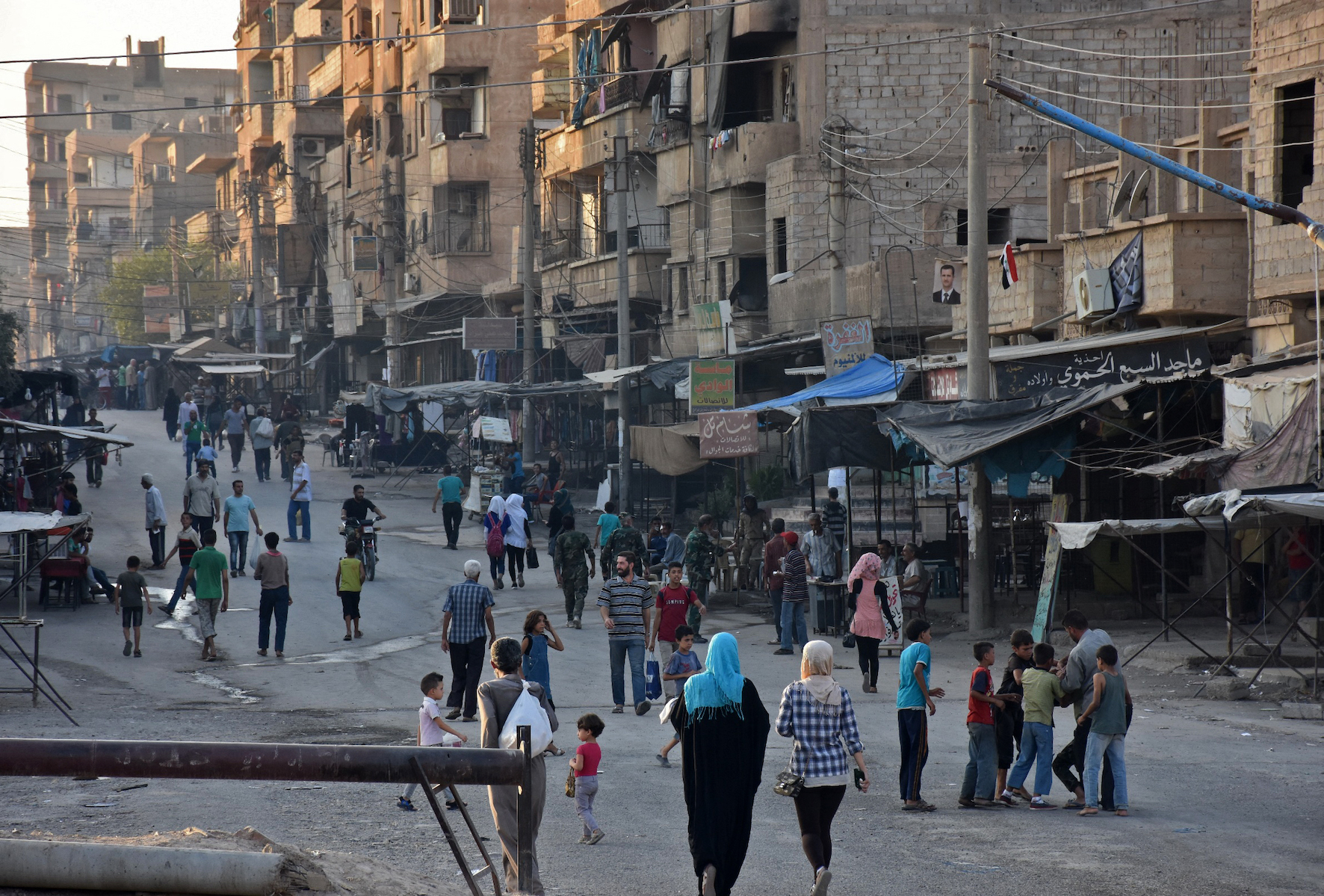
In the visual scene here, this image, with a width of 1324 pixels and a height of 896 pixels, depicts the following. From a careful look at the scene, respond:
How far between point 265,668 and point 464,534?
1213cm

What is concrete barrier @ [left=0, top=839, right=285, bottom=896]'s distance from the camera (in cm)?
579

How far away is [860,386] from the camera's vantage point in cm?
2184

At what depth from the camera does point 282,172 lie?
2445 inches

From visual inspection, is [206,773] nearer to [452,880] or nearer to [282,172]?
[452,880]

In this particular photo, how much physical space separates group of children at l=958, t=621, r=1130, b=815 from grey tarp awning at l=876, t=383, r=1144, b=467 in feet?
22.4

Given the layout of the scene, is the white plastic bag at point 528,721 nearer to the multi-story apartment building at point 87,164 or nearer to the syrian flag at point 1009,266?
the syrian flag at point 1009,266

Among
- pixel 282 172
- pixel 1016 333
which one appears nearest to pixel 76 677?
pixel 1016 333

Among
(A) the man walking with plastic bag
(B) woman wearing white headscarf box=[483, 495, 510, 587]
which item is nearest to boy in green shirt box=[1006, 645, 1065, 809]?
(A) the man walking with plastic bag

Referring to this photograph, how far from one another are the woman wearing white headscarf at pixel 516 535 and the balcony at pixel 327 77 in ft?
127

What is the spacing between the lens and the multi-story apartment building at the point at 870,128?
95.8 ft

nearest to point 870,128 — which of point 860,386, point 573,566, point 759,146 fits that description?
point 759,146

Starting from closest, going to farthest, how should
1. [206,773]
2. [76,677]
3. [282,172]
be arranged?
[206,773] < [76,677] < [282,172]

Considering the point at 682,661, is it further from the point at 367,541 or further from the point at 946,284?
the point at 367,541

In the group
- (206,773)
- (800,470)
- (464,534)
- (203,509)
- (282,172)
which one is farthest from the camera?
(282,172)
